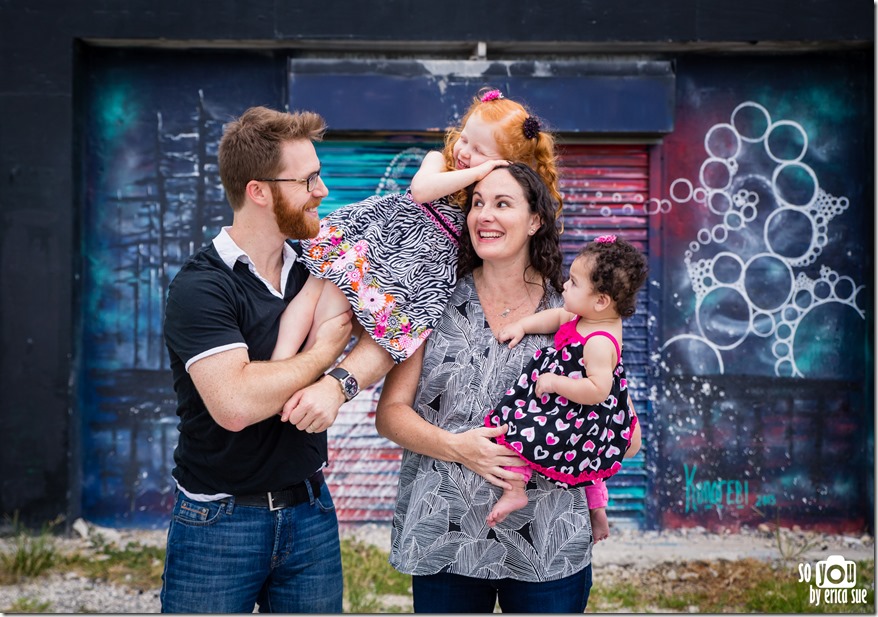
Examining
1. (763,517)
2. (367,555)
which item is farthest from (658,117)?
(367,555)

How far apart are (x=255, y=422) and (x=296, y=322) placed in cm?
35

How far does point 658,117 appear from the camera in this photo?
5.91 metres

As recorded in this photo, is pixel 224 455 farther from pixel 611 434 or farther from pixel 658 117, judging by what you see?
pixel 658 117

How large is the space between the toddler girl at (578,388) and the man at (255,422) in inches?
20.9

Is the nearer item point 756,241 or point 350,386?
point 350,386

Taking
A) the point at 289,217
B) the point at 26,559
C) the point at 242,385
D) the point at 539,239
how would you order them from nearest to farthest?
the point at 242,385 → the point at 289,217 → the point at 539,239 → the point at 26,559

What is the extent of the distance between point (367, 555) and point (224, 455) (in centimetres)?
314

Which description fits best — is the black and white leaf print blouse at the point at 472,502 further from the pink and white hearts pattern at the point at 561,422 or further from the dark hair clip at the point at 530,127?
the dark hair clip at the point at 530,127

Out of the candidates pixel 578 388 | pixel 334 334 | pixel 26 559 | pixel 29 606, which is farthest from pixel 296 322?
pixel 26 559

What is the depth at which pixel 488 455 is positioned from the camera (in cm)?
267

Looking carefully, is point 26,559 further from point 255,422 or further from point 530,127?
point 530,127

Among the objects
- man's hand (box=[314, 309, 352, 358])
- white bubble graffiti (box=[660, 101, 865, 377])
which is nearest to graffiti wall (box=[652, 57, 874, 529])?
white bubble graffiti (box=[660, 101, 865, 377])

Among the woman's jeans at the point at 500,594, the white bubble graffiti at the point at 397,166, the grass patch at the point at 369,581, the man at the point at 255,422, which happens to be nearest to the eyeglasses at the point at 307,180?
the man at the point at 255,422

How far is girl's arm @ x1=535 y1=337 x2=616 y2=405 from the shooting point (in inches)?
105
